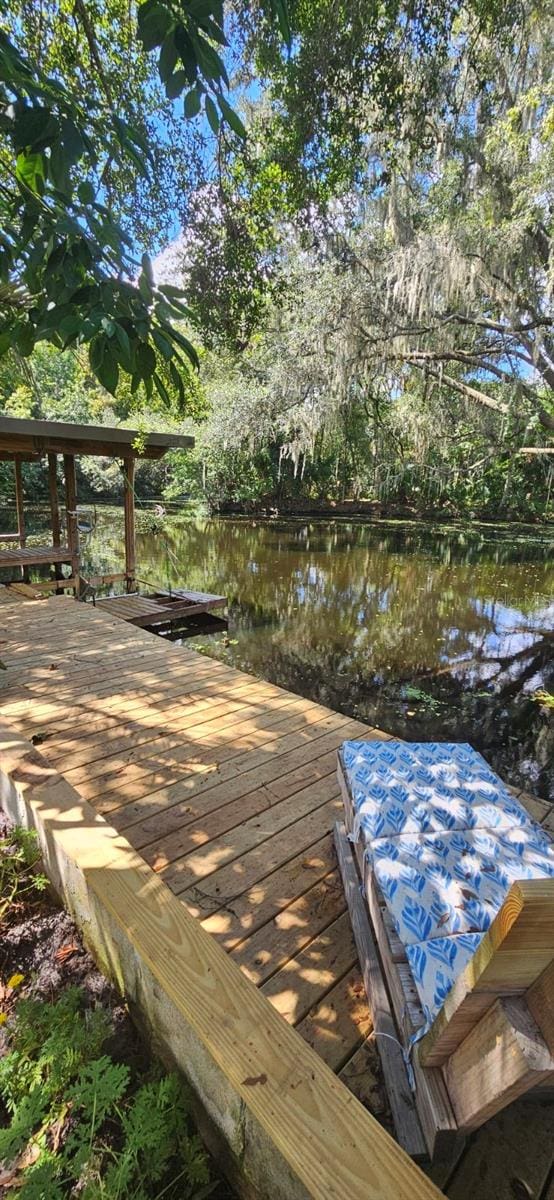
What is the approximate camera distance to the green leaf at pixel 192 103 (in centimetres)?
141

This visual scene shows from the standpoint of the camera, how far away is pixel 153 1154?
108 cm

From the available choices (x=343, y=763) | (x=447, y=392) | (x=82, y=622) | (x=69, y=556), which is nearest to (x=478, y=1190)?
(x=343, y=763)

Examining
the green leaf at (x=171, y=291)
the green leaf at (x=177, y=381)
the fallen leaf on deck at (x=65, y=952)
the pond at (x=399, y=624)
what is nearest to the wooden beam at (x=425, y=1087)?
the fallen leaf on deck at (x=65, y=952)

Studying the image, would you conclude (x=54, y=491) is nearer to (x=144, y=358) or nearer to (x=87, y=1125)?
(x=144, y=358)

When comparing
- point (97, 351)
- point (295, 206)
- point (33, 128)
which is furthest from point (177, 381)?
point (295, 206)

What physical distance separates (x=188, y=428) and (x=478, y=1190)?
875 inches

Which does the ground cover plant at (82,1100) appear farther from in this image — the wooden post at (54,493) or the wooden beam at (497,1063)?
the wooden post at (54,493)

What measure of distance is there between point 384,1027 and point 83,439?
22.1 feet

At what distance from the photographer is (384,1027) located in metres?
1.48

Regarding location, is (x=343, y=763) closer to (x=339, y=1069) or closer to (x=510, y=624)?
(x=339, y=1069)

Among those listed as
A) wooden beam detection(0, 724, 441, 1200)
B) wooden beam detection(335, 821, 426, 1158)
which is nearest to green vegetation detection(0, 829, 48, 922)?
wooden beam detection(0, 724, 441, 1200)

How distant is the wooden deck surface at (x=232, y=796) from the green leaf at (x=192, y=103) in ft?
8.99

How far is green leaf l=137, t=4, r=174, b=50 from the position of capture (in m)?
1.27

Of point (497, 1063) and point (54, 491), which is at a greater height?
point (54, 491)
